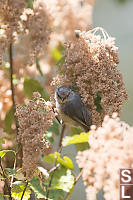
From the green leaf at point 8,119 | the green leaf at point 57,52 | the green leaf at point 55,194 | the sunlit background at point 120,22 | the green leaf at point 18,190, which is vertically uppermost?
the sunlit background at point 120,22

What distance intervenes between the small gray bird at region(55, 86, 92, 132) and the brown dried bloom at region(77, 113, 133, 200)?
0.21 meters

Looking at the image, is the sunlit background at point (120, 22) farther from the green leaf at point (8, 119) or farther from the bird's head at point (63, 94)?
the bird's head at point (63, 94)

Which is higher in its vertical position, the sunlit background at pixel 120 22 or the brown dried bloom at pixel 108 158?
the sunlit background at pixel 120 22

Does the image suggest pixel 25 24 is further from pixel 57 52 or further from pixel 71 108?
pixel 57 52

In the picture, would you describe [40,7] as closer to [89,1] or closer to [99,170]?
[89,1]

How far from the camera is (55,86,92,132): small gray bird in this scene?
73cm

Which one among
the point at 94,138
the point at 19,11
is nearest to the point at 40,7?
the point at 19,11

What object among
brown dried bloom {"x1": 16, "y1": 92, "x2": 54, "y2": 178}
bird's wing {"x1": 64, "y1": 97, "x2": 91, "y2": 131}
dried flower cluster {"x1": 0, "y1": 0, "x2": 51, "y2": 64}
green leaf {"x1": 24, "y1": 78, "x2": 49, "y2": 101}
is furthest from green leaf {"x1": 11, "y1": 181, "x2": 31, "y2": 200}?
green leaf {"x1": 24, "y1": 78, "x2": 49, "y2": 101}

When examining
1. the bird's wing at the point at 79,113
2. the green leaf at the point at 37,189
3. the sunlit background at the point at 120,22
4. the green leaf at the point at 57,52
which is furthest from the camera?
the sunlit background at the point at 120,22

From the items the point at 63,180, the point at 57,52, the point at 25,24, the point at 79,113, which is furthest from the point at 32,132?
the point at 57,52

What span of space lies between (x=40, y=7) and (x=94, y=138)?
24.5 inches

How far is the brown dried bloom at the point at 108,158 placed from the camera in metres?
0.46

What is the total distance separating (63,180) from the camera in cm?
87

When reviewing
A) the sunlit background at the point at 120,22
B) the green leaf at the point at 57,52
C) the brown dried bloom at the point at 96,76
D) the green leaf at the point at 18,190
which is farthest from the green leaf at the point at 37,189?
the sunlit background at the point at 120,22
